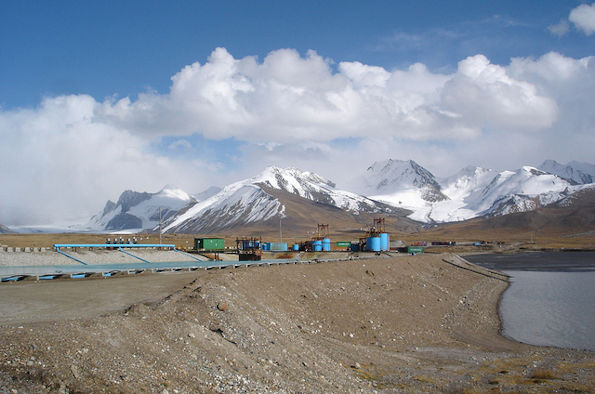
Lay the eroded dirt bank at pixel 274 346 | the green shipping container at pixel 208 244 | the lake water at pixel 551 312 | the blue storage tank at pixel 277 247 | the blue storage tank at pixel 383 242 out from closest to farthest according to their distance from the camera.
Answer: the eroded dirt bank at pixel 274 346
the lake water at pixel 551 312
the green shipping container at pixel 208 244
the blue storage tank at pixel 277 247
the blue storage tank at pixel 383 242

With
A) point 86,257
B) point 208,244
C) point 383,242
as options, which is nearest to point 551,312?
point 86,257

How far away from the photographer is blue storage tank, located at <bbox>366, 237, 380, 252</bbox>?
4331 inches

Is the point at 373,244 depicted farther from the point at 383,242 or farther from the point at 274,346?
the point at 274,346

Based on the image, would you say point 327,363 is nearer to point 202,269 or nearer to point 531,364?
point 531,364

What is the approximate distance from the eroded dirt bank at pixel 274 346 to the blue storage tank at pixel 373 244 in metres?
61.4

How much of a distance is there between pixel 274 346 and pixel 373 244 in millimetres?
91500

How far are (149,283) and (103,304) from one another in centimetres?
1040

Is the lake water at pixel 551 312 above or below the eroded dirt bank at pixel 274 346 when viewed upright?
below

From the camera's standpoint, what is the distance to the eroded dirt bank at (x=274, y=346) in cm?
1378

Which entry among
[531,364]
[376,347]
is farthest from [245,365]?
[531,364]

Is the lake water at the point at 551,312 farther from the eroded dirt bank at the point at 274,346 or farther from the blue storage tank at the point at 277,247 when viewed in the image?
the blue storage tank at the point at 277,247

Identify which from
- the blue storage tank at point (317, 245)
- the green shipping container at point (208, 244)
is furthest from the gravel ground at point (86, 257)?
the blue storage tank at point (317, 245)

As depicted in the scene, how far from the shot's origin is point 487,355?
3006 centimetres

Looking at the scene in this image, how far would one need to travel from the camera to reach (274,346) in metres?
21.3
